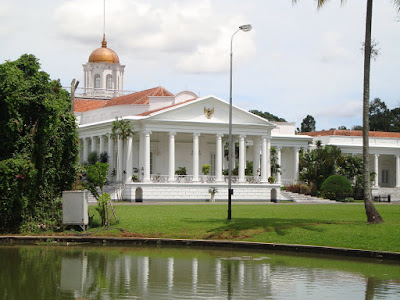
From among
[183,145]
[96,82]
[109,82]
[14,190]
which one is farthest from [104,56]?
[14,190]

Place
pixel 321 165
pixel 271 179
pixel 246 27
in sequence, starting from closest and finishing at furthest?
1. pixel 246 27
2. pixel 271 179
3. pixel 321 165

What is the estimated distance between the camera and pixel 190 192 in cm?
5862

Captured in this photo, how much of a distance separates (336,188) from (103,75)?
38038mm

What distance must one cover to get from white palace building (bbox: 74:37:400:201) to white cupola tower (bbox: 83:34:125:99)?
10.5 m

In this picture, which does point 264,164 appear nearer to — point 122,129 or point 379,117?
point 122,129

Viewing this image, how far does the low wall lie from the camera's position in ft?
187

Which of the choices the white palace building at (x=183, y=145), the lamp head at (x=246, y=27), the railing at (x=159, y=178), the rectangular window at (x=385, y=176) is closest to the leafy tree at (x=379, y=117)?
the rectangular window at (x=385, y=176)

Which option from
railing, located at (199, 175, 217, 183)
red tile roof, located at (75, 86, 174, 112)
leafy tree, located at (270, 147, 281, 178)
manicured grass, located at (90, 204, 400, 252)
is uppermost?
red tile roof, located at (75, 86, 174, 112)

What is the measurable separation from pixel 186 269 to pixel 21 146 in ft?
35.3

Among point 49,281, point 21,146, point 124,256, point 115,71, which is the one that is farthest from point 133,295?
point 115,71

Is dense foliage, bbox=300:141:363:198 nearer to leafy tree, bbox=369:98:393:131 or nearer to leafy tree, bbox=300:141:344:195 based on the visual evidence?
leafy tree, bbox=300:141:344:195

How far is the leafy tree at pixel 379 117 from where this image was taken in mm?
125312

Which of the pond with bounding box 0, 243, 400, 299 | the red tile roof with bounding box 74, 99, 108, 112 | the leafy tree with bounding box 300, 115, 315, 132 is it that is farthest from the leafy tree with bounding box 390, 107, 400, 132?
the pond with bounding box 0, 243, 400, 299

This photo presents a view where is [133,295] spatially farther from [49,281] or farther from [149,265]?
[149,265]
